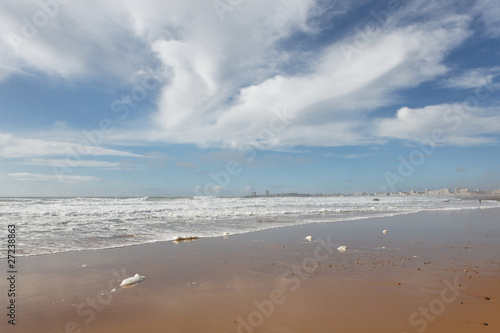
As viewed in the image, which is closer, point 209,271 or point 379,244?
point 209,271

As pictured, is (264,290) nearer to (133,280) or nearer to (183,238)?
(133,280)

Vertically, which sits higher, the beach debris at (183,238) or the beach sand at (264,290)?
the beach debris at (183,238)

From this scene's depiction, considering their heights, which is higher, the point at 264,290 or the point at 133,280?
the point at 133,280

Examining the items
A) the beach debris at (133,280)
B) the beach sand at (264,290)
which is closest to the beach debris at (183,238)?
the beach sand at (264,290)

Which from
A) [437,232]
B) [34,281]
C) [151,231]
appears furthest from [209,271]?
[437,232]

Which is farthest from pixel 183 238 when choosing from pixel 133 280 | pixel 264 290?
pixel 264 290

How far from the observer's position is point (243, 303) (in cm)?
499

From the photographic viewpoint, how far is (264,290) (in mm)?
5629

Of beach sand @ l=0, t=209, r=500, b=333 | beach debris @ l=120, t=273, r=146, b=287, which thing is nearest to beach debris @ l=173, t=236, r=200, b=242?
beach sand @ l=0, t=209, r=500, b=333

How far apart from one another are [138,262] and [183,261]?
1.20 m

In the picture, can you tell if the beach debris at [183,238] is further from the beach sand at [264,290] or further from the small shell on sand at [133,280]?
the small shell on sand at [133,280]

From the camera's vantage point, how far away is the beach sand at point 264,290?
423cm

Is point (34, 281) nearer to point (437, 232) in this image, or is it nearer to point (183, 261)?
point (183, 261)

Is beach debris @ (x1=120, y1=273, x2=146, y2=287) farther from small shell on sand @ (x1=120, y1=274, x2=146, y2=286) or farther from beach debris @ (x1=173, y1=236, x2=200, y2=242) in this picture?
beach debris @ (x1=173, y1=236, x2=200, y2=242)
